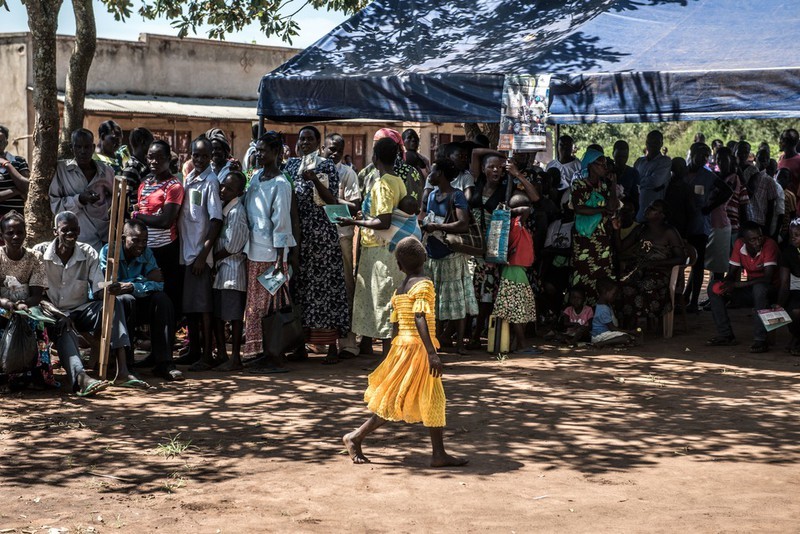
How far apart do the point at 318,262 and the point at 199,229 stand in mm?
1048

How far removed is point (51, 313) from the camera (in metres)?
7.93

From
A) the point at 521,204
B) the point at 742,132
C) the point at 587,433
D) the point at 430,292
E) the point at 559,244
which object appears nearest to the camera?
the point at 430,292

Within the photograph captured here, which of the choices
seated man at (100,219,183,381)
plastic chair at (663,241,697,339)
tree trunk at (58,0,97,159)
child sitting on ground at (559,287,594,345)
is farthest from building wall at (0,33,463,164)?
seated man at (100,219,183,381)

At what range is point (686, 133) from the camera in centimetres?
3638

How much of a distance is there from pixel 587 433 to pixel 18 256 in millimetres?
4206

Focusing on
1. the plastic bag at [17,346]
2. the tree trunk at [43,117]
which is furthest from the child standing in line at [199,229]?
the tree trunk at [43,117]

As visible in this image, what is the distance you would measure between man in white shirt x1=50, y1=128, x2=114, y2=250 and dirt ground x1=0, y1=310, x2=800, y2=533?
1427 mm

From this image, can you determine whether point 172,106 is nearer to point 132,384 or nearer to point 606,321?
point 606,321

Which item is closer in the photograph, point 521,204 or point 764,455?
point 764,455

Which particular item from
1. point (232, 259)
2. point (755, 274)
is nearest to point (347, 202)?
point (232, 259)

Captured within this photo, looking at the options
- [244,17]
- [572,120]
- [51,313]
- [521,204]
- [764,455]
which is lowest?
[764,455]

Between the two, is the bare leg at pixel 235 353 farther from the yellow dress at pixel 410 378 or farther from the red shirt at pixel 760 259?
the red shirt at pixel 760 259

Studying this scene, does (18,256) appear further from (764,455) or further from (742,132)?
(742,132)

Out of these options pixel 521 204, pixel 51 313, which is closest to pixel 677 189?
pixel 521 204
